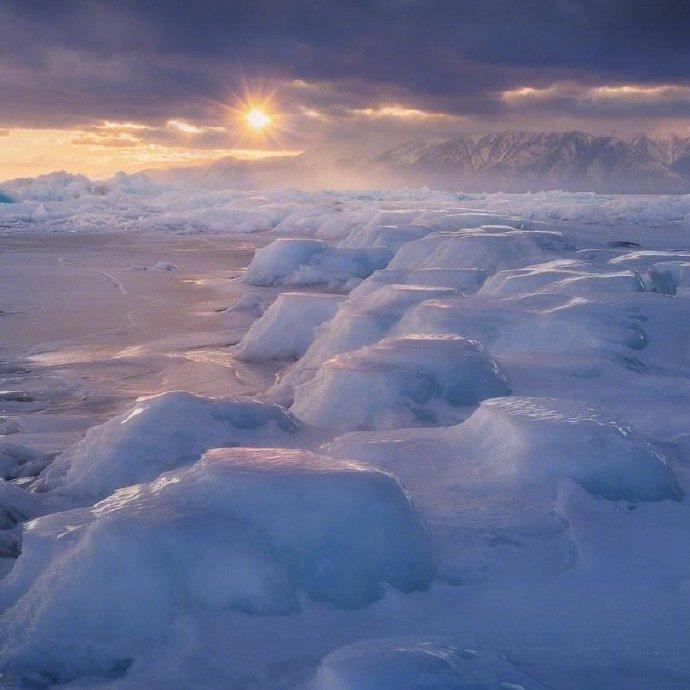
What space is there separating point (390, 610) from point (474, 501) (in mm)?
824

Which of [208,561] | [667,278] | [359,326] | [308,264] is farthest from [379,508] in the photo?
[308,264]

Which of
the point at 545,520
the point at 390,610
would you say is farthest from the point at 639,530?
the point at 390,610

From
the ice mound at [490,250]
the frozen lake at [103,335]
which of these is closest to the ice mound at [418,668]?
the frozen lake at [103,335]

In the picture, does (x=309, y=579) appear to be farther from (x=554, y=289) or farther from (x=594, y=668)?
(x=554, y=289)

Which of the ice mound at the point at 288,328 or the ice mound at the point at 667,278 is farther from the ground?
the ice mound at the point at 667,278

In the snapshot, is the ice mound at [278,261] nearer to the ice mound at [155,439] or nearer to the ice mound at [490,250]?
the ice mound at [490,250]

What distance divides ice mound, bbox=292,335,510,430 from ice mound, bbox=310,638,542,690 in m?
2.50

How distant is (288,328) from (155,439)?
4.25m

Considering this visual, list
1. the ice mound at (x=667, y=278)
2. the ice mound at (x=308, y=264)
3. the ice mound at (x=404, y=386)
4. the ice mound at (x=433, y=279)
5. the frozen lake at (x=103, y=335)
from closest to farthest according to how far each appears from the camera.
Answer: the ice mound at (x=404, y=386) → the frozen lake at (x=103, y=335) → the ice mound at (x=667, y=278) → the ice mound at (x=433, y=279) → the ice mound at (x=308, y=264)

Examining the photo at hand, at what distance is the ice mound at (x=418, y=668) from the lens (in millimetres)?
1868

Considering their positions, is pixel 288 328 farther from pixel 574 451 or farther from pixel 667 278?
pixel 574 451

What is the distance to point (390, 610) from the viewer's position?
98.3 inches

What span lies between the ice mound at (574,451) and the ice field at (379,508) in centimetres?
1


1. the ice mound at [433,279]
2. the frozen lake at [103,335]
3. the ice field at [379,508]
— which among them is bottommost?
the frozen lake at [103,335]
